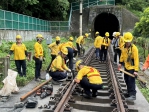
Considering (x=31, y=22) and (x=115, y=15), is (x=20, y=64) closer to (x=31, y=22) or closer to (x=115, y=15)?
(x=31, y=22)

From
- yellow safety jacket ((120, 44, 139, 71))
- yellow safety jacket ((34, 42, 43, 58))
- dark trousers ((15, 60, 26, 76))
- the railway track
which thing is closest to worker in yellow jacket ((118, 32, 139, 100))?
yellow safety jacket ((120, 44, 139, 71))

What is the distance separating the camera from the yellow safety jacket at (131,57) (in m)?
7.21

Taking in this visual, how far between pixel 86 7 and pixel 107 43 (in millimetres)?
24539

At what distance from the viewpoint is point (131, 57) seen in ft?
24.0

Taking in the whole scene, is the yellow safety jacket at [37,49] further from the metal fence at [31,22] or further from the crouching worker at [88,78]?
the metal fence at [31,22]

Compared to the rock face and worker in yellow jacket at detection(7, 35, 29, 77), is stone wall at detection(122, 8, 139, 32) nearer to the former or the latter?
the rock face

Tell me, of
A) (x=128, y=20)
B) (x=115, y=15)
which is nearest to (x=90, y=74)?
(x=128, y=20)

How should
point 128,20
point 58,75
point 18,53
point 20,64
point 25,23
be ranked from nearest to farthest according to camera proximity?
point 58,75, point 18,53, point 20,64, point 25,23, point 128,20

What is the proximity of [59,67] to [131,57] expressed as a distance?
2677mm

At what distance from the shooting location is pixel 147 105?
280 inches

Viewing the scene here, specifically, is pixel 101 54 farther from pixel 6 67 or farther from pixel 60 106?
pixel 60 106

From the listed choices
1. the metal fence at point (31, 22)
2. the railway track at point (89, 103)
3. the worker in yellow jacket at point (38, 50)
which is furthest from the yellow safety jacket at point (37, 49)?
the metal fence at point (31, 22)

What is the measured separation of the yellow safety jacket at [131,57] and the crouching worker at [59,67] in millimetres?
2186

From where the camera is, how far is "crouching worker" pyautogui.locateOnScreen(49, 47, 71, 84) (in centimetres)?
876
